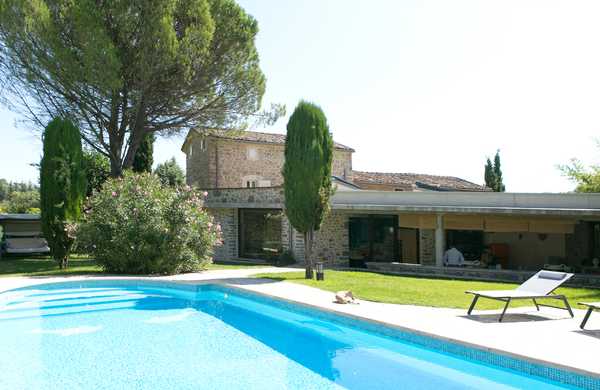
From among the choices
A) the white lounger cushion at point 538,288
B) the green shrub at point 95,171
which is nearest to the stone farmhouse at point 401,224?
the green shrub at point 95,171

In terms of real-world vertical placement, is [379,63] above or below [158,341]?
above

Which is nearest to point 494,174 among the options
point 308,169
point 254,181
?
point 254,181

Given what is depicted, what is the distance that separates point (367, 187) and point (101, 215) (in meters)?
19.0

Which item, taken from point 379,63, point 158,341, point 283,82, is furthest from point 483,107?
point 158,341

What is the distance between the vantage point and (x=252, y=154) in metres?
29.6

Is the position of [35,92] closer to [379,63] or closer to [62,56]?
[62,56]

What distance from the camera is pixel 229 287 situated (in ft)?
44.9

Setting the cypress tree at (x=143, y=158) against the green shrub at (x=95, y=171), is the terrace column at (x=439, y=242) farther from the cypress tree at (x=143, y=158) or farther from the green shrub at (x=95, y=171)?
the green shrub at (x=95, y=171)

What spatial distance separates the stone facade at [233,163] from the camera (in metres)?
28.4

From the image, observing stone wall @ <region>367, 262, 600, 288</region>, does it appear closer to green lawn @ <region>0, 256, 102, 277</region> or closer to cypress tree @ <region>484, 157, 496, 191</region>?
green lawn @ <region>0, 256, 102, 277</region>

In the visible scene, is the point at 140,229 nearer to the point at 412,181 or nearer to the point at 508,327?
the point at 508,327

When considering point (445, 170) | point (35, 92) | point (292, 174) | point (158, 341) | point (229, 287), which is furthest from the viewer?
point (445, 170)

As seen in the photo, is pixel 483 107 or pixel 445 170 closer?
pixel 483 107

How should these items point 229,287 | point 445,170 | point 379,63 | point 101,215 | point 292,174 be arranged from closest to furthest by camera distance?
point 229,287 < point 292,174 < point 101,215 < point 379,63 < point 445,170
